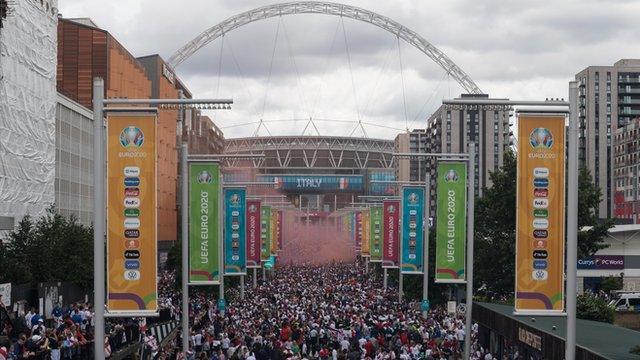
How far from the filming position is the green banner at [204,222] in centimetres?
4025

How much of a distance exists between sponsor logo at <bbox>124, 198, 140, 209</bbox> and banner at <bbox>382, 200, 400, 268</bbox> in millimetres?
43573

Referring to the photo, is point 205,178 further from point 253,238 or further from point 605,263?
point 605,263

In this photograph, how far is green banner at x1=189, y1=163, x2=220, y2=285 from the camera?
4025 cm

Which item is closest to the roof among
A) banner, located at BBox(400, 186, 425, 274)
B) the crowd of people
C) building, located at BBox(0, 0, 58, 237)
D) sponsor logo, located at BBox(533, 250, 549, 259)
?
the crowd of people

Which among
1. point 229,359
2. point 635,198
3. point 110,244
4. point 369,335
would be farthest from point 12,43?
point 635,198

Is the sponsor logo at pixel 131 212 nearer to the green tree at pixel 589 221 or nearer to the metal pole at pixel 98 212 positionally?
the metal pole at pixel 98 212

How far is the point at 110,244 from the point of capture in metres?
22.7

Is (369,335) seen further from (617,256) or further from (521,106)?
(617,256)

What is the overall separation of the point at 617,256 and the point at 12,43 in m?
52.6

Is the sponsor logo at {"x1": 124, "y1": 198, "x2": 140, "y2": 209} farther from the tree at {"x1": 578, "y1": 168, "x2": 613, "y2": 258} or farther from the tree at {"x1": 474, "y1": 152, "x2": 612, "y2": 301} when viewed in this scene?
the tree at {"x1": 578, "y1": 168, "x2": 613, "y2": 258}

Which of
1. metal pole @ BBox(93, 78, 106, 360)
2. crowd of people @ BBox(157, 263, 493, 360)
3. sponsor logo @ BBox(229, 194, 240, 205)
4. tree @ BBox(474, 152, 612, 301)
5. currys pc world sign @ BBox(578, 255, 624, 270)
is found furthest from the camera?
currys pc world sign @ BBox(578, 255, 624, 270)

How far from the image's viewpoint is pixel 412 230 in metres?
55.3

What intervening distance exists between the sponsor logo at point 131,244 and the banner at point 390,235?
4334 centimetres

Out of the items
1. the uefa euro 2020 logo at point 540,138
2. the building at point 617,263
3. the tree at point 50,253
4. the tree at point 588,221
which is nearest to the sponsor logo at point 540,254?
the uefa euro 2020 logo at point 540,138
